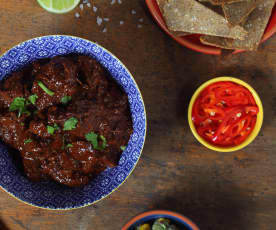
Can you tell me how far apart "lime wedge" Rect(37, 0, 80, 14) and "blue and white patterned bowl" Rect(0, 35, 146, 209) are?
17.9 inches

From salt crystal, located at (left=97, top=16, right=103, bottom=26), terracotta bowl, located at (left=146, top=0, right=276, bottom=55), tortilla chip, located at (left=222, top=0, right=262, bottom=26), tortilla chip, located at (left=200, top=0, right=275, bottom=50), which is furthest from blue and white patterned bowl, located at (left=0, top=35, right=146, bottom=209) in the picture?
tortilla chip, located at (left=222, top=0, right=262, bottom=26)

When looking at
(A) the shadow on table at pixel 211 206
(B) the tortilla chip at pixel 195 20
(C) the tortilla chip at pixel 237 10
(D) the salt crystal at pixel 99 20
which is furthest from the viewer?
(A) the shadow on table at pixel 211 206

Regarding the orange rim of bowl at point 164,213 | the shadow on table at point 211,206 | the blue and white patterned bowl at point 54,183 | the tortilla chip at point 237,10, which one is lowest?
the shadow on table at point 211,206

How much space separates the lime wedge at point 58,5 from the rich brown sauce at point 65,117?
0.50 meters

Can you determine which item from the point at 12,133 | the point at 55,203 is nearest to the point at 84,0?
the point at 12,133

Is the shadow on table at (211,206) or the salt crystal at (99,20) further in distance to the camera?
the shadow on table at (211,206)

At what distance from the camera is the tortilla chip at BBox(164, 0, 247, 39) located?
2.59 meters

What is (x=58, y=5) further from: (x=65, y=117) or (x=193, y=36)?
(x=193, y=36)

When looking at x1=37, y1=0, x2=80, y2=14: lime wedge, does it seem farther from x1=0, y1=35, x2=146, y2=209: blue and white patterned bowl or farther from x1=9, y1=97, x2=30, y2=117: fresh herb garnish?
x1=9, y1=97, x2=30, y2=117: fresh herb garnish

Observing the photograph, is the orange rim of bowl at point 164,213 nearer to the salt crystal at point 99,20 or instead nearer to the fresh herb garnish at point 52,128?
the fresh herb garnish at point 52,128

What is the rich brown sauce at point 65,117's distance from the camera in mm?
2355

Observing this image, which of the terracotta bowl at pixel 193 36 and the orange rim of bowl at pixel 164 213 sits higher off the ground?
the terracotta bowl at pixel 193 36

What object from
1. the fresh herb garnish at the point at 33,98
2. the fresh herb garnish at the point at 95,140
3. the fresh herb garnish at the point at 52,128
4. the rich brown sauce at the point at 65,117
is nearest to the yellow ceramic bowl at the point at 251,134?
the rich brown sauce at the point at 65,117

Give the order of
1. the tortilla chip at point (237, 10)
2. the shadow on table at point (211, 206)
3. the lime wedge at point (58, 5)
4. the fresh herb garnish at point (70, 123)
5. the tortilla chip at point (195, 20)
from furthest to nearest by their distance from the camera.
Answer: the shadow on table at point (211, 206), the lime wedge at point (58, 5), the tortilla chip at point (195, 20), the tortilla chip at point (237, 10), the fresh herb garnish at point (70, 123)
